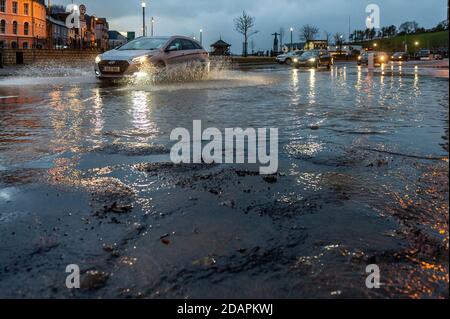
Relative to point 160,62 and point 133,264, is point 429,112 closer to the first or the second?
point 133,264

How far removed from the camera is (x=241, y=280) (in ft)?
7.33

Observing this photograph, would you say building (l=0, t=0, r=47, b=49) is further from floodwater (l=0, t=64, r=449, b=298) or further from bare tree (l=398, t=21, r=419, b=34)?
bare tree (l=398, t=21, r=419, b=34)

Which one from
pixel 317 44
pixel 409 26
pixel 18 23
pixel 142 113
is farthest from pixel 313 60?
pixel 409 26

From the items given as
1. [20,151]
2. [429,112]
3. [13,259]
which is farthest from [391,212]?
[429,112]

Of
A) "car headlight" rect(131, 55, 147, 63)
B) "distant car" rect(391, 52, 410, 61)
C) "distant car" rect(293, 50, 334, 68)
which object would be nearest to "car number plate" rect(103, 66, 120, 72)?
"car headlight" rect(131, 55, 147, 63)

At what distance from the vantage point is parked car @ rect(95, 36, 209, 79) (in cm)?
1472

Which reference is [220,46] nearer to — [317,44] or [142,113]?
[317,44]

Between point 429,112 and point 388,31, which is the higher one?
point 388,31

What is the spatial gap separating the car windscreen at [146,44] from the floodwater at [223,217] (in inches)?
387

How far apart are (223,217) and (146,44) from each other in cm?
1393

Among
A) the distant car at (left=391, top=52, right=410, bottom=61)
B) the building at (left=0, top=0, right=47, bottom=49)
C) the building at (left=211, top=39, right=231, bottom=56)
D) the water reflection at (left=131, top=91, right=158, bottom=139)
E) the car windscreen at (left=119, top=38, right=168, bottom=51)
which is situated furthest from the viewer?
the building at (left=211, top=39, right=231, bottom=56)

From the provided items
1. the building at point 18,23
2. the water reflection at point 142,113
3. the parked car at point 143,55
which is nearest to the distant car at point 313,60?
the parked car at point 143,55

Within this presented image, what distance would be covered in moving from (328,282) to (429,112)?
6.97 m

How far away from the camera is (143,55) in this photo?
14.8 metres
